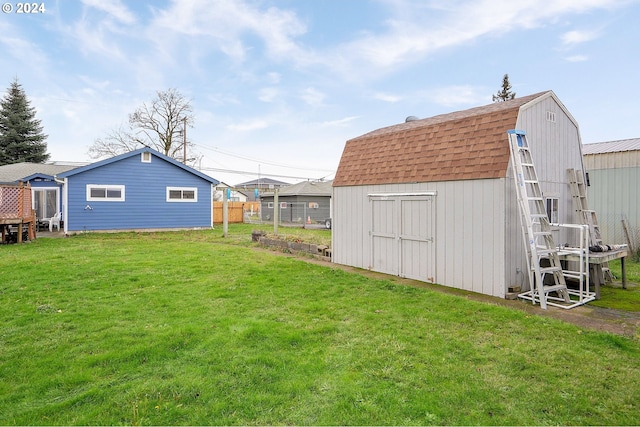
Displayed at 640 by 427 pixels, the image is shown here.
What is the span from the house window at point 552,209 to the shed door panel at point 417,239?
2.29 metres

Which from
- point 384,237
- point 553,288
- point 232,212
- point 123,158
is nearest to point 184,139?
point 232,212

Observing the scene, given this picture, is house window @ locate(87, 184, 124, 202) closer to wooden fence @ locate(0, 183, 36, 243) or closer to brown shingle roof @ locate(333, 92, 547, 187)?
wooden fence @ locate(0, 183, 36, 243)

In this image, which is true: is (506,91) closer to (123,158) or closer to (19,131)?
(123,158)

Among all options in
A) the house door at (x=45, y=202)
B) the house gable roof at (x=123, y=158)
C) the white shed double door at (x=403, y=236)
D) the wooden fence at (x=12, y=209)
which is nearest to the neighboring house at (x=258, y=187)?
the house gable roof at (x=123, y=158)

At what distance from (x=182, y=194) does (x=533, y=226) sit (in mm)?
16813

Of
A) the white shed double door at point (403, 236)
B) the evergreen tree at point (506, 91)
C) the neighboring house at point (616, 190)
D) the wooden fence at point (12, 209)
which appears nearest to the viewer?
the white shed double door at point (403, 236)

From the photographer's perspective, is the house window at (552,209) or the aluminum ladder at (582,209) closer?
the house window at (552,209)

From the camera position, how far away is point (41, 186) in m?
18.7

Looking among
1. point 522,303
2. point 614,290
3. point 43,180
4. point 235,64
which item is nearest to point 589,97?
point 614,290

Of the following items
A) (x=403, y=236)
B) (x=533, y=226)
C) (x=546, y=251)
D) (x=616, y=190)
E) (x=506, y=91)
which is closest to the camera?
(x=546, y=251)

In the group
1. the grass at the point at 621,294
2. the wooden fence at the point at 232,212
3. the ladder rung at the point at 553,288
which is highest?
the wooden fence at the point at 232,212

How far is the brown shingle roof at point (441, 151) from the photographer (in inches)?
238

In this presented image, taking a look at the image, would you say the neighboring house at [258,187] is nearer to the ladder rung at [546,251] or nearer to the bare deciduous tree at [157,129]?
the bare deciduous tree at [157,129]

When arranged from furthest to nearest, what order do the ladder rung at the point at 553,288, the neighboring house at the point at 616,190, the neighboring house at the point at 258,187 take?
1. the neighboring house at the point at 258,187
2. the neighboring house at the point at 616,190
3. the ladder rung at the point at 553,288
